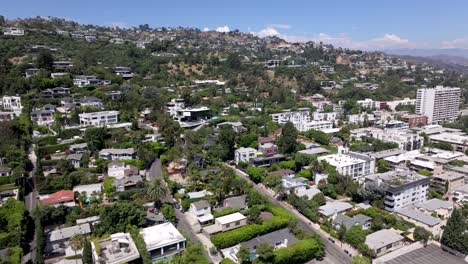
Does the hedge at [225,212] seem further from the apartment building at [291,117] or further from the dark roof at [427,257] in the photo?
the apartment building at [291,117]

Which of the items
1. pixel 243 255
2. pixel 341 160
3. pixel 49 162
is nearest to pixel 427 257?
pixel 243 255

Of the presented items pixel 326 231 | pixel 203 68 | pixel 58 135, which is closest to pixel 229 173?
pixel 326 231

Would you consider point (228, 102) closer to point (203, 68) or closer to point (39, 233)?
point (203, 68)

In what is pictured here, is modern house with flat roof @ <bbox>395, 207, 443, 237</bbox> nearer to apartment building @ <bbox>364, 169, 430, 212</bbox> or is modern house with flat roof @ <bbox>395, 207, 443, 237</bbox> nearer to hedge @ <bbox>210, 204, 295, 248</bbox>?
apartment building @ <bbox>364, 169, 430, 212</bbox>

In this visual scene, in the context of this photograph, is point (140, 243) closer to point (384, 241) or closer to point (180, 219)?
point (180, 219)

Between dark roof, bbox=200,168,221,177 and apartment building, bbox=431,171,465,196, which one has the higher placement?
dark roof, bbox=200,168,221,177

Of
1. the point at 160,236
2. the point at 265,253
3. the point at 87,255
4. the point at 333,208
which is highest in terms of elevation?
the point at 87,255

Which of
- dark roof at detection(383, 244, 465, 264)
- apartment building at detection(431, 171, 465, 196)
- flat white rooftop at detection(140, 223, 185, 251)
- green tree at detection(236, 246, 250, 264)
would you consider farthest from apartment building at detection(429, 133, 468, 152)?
flat white rooftop at detection(140, 223, 185, 251)
